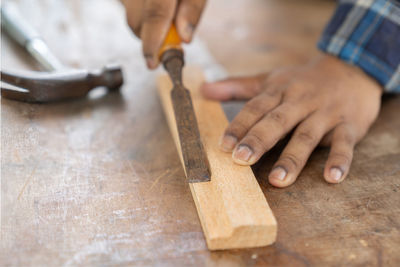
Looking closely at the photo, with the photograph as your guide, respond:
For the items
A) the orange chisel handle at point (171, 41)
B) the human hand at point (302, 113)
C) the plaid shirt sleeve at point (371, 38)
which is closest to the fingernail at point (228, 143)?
the human hand at point (302, 113)

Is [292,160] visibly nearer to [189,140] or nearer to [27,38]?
[189,140]

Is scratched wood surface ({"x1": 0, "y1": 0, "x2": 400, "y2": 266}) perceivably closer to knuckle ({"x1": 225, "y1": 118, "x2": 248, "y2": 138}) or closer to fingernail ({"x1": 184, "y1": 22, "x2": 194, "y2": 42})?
knuckle ({"x1": 225, "y1": 118, "x2": 248, "y2": 138})

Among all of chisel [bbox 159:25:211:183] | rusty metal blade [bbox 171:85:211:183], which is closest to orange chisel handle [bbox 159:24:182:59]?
chisel [bbox 159:25:211:183]

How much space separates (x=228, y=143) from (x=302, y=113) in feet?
0.85

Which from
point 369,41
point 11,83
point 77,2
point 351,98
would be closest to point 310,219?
point 351,98

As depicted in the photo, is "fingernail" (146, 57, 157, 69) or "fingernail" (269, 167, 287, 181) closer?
"fingernail" (269, 167, 287, 181)

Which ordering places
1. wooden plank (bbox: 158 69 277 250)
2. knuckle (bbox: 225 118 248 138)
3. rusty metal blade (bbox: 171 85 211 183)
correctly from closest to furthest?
wooden plank (bbox: 158 69 277 250) < rusty metal blade (bbox: 171 85 211 183) < knuckle (bbox: 225 118 248 138)

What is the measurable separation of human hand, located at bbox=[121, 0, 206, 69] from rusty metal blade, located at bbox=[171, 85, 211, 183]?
0.17m

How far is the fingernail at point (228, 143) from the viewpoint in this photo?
2.94ft

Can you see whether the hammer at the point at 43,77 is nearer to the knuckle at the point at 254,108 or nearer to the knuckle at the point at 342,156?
the knuckle at the point at 254,108

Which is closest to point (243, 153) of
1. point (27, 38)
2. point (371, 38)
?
point (371, 38)

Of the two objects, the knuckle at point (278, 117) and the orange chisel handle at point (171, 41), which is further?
the orange chisel handle at point (171, 41)

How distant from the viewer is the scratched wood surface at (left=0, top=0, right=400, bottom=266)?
68 cm

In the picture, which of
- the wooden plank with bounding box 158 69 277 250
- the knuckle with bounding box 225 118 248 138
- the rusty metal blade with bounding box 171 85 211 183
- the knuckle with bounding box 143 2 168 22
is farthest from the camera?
the knuckle with bounding box 143 2 168 22
